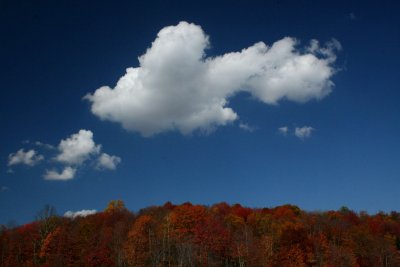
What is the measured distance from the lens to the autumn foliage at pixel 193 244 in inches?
3110

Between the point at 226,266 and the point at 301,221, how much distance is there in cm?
3093

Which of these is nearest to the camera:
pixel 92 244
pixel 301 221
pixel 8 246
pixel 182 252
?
pixel 182 252

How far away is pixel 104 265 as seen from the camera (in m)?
82.1

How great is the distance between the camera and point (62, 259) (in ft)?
265

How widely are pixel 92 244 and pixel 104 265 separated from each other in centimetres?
727

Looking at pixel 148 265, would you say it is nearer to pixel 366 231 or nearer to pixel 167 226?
pixel 167 226

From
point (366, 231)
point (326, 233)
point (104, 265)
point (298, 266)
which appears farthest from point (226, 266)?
point (366, 231)

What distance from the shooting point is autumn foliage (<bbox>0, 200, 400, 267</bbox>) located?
79.0 meters

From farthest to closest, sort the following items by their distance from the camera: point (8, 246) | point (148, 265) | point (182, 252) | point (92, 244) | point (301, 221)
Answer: point (301, 221) < point (8, 246) < point (92, 244) < point (148, 265) < point (182, 252)

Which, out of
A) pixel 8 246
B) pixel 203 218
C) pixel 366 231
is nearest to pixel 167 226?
pixel 203 218

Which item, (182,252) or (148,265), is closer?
(182,252)

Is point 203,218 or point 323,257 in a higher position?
point 203,218

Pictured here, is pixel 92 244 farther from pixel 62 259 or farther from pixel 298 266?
pixel 298 266

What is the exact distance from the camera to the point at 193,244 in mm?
82000
